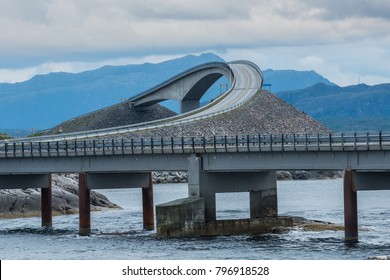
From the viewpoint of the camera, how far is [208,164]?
3912 inches

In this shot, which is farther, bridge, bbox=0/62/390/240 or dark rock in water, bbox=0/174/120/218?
dark rock in water, bbox=0/174/120/218

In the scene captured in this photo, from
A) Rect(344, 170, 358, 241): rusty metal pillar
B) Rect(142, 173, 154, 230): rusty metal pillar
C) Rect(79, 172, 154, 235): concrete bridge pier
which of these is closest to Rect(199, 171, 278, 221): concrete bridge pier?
Rect(79, 172, 154, 235): concrete bridge pier

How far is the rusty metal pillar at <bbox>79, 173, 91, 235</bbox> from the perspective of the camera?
106250 millimetres

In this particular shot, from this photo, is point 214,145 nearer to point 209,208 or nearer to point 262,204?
point 209,208

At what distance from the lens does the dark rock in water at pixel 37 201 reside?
125500mm

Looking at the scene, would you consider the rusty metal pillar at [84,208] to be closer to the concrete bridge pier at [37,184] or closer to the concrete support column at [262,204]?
the concrete bridge pier at [37,184]

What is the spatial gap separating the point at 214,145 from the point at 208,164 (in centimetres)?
161

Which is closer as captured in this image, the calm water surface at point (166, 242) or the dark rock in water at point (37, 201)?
the calm water surface at point (166, 242)

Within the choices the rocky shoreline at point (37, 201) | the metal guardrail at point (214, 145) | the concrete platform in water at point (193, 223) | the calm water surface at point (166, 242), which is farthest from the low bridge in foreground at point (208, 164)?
the rocky shoreline at point (37, 201)

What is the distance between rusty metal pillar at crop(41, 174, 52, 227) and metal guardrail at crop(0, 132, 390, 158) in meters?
5.96

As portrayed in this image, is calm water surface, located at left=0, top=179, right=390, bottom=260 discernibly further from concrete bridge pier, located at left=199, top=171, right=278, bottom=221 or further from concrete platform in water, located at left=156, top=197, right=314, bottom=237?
concrete bridge pier, located at left=199, top=171, right=278, bottom=221

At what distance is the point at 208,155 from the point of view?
3917 inches

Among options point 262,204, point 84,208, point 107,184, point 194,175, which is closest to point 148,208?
point 107,184

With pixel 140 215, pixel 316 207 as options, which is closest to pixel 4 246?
pixel 140 215
